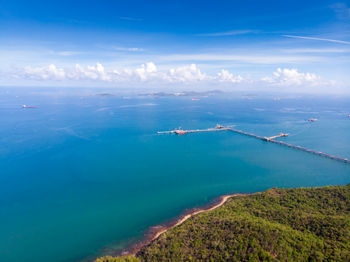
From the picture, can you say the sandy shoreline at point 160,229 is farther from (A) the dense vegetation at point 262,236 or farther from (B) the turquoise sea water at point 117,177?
(A) the dense vegetation at point 262,236

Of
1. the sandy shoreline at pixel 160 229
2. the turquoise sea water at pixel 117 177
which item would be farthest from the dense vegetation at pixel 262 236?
the turquoise sea water at pixel 117 177

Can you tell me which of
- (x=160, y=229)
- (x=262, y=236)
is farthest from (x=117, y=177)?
(x=262, y=236)

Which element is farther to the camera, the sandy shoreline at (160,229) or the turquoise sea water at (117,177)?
the turquoise sea water at (117,177)

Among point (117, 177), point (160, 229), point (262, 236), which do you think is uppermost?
point (262, 236)

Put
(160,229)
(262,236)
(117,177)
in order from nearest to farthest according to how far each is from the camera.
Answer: (262,236) → (160,229) → (117,177)

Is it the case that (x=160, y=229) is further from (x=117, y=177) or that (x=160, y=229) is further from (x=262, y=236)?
(x=117, y=177)

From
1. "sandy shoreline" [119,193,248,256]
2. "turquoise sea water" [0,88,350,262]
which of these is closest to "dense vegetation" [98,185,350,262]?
"sandy shoreline" [119,193,248,256]
